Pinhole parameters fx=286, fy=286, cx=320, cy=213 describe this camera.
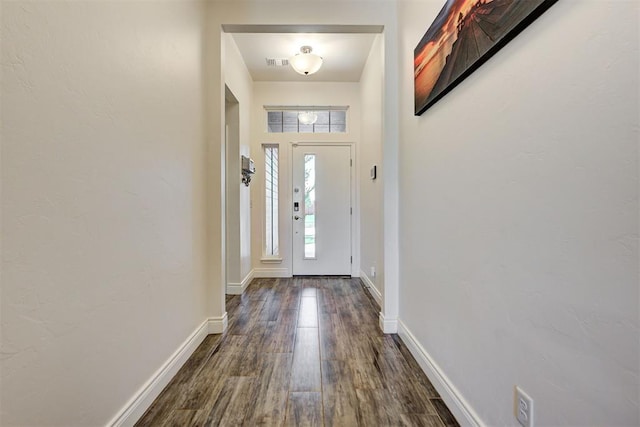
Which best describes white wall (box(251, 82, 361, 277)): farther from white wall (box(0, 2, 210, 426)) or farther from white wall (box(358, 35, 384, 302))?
white wall (box(0, 2, 210, 426))

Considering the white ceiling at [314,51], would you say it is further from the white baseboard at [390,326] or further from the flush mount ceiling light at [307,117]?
the white baseboard at [390,326]

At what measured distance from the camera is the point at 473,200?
1147mm

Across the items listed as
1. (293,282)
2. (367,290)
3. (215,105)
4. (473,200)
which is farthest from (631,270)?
(293,282)

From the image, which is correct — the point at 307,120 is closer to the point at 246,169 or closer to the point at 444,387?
the point at 246,169

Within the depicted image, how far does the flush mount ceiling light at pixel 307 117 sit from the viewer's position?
3857 millimetres

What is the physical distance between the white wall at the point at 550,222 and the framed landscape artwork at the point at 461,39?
0.04m

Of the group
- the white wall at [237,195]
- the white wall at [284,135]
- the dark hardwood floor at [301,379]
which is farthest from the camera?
the white wall at [284,135]

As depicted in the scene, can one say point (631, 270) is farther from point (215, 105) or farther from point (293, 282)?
point (293, 282)

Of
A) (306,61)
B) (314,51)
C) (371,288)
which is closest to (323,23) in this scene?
(306,61)

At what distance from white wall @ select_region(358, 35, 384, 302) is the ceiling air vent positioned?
927 millimetres

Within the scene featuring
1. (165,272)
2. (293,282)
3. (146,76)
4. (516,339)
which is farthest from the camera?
(293,282)

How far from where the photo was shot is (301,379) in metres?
1.56

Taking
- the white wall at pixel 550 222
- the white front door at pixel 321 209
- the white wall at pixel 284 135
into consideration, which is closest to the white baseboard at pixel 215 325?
the white wall at pixel 550 222

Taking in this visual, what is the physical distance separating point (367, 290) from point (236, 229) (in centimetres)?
162
